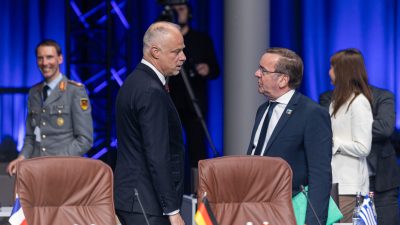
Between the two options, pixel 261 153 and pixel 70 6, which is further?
pixel 70 6

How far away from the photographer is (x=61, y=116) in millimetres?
6273

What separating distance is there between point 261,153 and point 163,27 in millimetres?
854

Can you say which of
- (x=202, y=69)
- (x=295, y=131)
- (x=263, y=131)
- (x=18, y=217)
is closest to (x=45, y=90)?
(x=202, y=69)

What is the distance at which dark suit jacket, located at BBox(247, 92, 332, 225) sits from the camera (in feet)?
15.0

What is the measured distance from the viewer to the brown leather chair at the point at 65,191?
13.7 feet

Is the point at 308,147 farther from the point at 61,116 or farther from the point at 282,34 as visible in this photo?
the point at 282,34

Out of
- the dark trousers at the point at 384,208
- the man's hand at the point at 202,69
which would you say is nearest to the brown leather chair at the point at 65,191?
the dark trousers at the point at 384,208

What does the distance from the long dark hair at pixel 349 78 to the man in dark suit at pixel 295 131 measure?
104 centimetres

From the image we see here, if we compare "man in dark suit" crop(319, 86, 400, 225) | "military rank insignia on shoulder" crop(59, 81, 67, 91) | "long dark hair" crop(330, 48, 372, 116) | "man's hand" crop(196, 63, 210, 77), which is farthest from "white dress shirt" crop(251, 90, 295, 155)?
"man's hand" crop(196, 63, 210, 77)

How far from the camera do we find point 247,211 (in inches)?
178

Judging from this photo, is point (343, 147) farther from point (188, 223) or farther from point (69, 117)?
point (69, 117)

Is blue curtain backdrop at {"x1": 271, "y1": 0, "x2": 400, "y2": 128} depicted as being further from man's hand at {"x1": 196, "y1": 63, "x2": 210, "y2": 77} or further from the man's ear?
the man's ear

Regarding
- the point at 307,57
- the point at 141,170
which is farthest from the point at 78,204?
the point at 307,57

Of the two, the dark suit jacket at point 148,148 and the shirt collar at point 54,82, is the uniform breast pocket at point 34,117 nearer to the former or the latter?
the shirt collar at point 54,82
